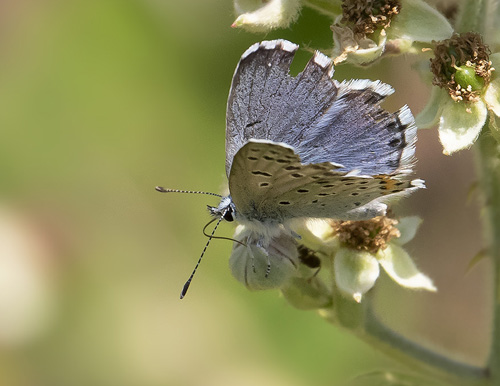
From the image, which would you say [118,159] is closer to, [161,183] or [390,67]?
[161,183]

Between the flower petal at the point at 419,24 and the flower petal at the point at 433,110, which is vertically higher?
the flower petal at the point at 419,24

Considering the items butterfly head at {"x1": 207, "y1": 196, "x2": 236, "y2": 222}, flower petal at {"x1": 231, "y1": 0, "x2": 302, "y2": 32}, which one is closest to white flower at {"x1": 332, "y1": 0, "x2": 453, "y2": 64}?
flower petal at {"x1": 231, "y1": 0, "x2": 302, "y2": 32}

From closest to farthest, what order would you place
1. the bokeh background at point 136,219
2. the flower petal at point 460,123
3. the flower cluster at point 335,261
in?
the flower petal at point 460,123 → the flower cluster at point 335,261 → the bokeh background at point 136,219

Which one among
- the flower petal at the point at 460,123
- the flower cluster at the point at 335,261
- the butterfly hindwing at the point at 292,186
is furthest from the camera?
the flower cluster at the point at 335,261

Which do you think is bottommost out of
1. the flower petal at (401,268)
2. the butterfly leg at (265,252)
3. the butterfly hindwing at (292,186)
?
the flower petal at (401,268)

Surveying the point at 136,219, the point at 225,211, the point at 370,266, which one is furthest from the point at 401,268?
the point at 136,219

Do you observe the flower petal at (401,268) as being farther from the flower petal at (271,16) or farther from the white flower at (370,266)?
the flower petal at (271,16)

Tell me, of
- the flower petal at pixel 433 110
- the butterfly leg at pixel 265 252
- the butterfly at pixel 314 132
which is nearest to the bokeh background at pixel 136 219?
the butterfly leg at pixel 265 252
